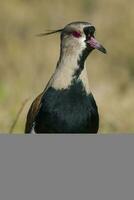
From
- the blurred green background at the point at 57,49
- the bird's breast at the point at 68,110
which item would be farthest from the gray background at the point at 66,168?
the blurred green background at the point at 57,49

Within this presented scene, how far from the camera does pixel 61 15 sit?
10711 millimetres

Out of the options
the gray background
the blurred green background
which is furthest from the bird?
the blurred green background

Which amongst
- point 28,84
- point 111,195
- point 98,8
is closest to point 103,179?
point 111,195

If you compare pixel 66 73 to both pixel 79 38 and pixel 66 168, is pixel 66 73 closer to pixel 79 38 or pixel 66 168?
pixel 79 38

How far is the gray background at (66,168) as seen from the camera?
6.97ft

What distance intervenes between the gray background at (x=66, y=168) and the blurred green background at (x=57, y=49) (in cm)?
489

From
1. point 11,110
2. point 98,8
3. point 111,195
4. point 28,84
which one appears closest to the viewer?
point 111,195

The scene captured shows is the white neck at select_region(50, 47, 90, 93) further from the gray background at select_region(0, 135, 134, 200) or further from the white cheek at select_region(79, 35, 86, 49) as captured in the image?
the gray background at select_region(0, 135, 134, 200)

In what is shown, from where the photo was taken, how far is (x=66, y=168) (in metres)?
2.22

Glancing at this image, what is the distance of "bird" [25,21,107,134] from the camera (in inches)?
167

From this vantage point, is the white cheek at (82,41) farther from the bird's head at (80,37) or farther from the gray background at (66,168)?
the gray background at (66,168)

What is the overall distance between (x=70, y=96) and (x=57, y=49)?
5.68m

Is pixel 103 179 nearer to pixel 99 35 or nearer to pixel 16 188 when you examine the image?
pixel 16 188

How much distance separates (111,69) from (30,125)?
5.79m
